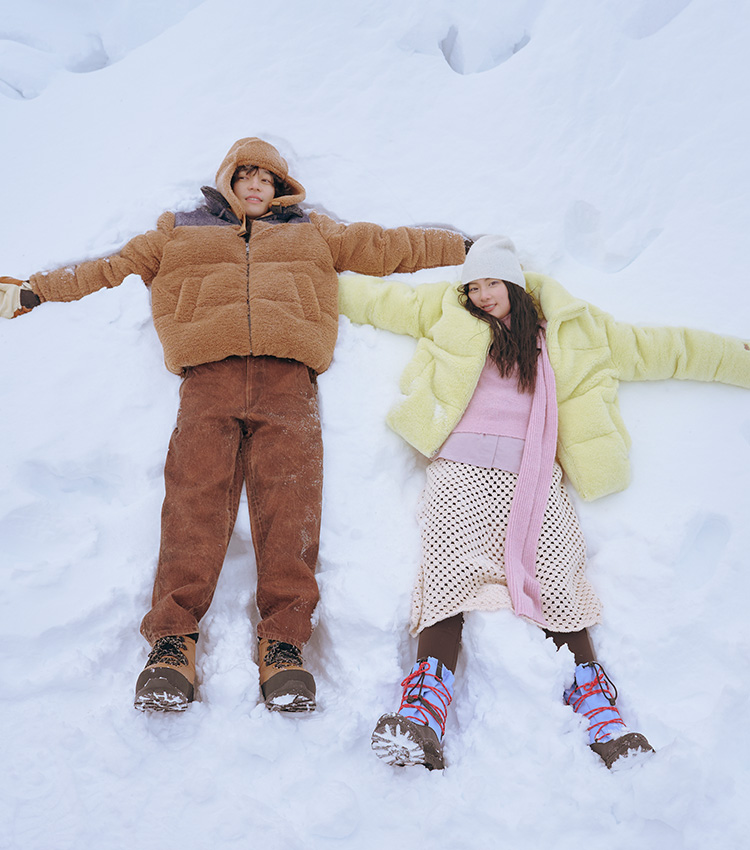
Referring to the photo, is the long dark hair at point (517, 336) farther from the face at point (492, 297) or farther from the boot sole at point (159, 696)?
the boot sole at point (159, 696)

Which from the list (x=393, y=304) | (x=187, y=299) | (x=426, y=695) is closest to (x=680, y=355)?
(x=393, y=304)

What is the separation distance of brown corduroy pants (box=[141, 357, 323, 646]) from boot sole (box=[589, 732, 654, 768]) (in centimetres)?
71

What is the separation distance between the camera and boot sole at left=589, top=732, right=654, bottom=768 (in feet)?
4.36

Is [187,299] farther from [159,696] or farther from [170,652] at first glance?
[159,696]

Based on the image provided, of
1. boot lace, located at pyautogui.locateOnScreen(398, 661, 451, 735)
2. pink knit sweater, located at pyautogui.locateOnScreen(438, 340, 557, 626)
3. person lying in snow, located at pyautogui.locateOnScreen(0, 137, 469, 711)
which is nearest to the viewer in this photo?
boot lace, located at pyautogui.locateOnScreen(398, 661, 451, 735)

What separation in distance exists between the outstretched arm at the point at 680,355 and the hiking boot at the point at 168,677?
1.48m

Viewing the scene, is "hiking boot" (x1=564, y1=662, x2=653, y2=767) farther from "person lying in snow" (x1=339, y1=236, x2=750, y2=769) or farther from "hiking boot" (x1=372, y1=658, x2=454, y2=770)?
"hiking boot" (x1=372, y1=658, x2=454, y2=770)

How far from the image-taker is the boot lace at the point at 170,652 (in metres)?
1.44

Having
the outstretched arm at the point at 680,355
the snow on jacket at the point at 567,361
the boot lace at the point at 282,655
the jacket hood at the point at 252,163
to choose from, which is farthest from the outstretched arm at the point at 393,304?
the boot lace at the point at 282,655

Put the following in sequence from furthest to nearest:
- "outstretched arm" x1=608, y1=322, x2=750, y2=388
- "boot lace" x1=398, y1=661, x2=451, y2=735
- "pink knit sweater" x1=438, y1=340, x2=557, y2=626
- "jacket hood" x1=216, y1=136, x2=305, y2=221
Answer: "jacket hood" x1=216, y1=136, x2=305, y2=221, "outstretched arm" x1=608, y1=322, x2=750, y2=388, "pink knit sweater" x1=438, y1=340, x2=557, y2=626, "boot lace" x1=398, y1=661, x2=451, y2=735

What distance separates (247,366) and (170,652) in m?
0.79

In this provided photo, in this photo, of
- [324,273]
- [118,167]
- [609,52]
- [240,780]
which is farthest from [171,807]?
[609,52]

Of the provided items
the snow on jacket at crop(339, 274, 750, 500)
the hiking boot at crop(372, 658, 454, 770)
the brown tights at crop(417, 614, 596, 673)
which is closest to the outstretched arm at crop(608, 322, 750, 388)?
the snow on jacket at crop(339, 274, 750, 500)

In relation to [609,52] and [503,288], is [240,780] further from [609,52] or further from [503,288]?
[609,52]
